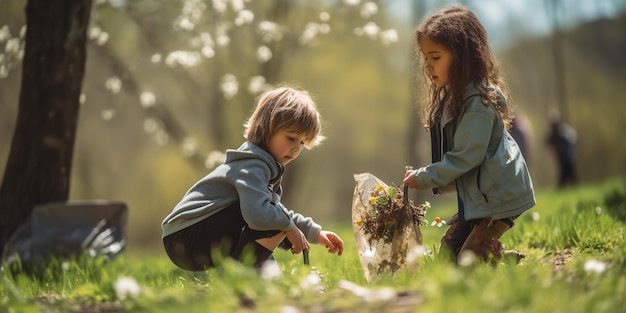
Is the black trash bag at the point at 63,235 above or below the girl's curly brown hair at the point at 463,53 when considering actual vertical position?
below

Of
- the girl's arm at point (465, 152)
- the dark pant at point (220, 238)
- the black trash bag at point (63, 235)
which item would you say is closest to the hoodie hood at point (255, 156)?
the dark pant at point (220, 238)

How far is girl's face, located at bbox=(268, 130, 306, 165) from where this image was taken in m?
4.39

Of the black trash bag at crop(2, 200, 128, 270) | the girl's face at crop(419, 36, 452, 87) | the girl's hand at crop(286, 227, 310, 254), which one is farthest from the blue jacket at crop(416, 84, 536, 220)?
the black trash bag at crop(2, 200, 128, 270)

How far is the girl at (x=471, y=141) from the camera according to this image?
13.9 ft

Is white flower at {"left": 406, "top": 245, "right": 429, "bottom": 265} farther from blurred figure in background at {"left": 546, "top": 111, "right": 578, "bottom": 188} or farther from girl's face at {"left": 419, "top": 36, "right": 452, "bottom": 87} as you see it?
blurred figure in background at {"left": 546, "top": 111, "right": 578, "bottom": 188}

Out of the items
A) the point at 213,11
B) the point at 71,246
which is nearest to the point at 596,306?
the point at 71,246

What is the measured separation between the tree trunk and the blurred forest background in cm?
759

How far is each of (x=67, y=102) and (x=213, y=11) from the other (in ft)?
11.8

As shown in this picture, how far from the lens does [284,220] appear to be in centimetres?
422

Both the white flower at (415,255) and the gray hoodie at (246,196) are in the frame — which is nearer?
the white flower at (415,255)

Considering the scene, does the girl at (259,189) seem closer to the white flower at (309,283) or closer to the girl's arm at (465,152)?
the girl's arm at (465,152)

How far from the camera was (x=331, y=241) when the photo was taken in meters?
4.52

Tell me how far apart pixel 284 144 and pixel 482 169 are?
42.6 inches

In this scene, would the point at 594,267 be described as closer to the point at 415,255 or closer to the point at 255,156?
the point at 415,255
